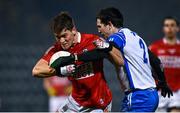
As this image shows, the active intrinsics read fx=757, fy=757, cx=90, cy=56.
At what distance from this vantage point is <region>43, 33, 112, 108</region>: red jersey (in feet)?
25.7

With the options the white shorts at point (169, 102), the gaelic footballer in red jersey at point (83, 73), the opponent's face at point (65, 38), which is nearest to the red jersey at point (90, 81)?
the gaelic footballer in red jersey at point (83, 73)

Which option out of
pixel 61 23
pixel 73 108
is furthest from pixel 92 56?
pixel 73 108

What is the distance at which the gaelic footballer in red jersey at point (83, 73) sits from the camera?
765 cm

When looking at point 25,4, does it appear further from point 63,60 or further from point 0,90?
point 63,60

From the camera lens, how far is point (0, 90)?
15.7 m

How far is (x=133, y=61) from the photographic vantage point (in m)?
7.33

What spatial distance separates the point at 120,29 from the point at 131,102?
73 cm

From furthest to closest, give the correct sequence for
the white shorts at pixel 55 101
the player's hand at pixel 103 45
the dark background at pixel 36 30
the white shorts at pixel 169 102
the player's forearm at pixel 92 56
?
the dark background at pixel 36 30
the white shorts at pixel 55 101
the white shorts at pixel 169 102
the player's forearm at pixel 92 56
the player's hand at pixel 103 45

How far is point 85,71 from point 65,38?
448mm

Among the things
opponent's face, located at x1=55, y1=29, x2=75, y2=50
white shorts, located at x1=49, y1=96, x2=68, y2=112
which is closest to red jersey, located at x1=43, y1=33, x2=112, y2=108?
opponent's face, located at x1=55, y1=29, x2=75, y2=50

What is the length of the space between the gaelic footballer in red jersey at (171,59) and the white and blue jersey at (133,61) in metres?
4.47

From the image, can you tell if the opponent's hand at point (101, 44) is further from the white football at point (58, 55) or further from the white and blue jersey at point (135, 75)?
the white football at point (58, 55)

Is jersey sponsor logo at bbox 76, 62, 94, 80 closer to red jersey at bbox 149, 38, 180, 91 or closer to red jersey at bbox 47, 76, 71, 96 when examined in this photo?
red jersey at bbox 149, 38, 180, 91

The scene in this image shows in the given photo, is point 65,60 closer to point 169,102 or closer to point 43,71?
point 43,71
